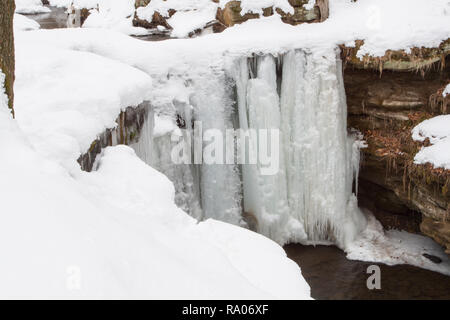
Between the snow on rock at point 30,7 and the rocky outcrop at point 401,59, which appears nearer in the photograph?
the rocky outcrop at point 401,59

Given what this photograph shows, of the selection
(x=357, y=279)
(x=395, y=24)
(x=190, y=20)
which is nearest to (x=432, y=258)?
(x=357, y=279)

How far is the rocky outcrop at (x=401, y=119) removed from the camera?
8.09 m

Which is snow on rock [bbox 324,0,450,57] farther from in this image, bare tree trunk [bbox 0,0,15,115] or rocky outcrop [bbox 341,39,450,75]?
bare tree trunk [bbox 0,0,15,115]

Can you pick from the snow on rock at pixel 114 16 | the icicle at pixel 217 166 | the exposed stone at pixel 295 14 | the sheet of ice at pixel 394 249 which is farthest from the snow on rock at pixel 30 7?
the sheet of ice at pixel 394 249

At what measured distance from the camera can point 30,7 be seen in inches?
893

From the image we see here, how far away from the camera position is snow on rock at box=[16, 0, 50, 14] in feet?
71.8

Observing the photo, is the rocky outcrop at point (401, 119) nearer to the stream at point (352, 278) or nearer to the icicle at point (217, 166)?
the stream at point (352, 278)

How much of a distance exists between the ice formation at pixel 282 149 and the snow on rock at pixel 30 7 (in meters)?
17.9

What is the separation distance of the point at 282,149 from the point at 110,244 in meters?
7.05

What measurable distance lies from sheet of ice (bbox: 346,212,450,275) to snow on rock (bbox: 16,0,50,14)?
68.4ft

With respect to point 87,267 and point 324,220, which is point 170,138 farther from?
point 87,267

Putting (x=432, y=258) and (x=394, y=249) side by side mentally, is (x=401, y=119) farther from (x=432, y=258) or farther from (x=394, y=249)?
(x=432, y=258)

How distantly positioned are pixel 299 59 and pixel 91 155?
5754 millimetres
